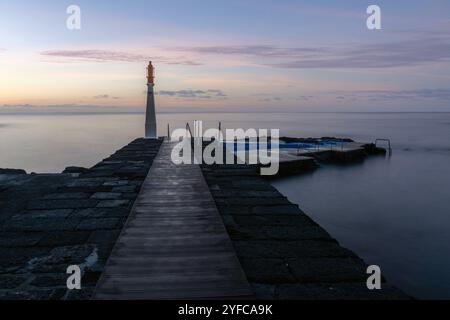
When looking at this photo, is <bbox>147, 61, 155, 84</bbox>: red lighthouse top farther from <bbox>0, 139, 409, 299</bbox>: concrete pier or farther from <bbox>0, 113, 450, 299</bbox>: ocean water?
<bbox>0, 139, 409, 299</bbox>: concrete pier

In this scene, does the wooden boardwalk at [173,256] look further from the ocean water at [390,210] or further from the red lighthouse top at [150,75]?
the red lighthouse top at [150,75]

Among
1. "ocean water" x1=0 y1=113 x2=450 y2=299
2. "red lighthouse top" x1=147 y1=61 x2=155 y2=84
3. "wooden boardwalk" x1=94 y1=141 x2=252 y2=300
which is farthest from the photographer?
"red lighthouse top" x1=147 y1=61 x2=155 y2=84

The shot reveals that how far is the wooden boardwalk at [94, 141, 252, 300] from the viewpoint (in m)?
3.24

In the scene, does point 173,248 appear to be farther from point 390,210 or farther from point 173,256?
point 390,210

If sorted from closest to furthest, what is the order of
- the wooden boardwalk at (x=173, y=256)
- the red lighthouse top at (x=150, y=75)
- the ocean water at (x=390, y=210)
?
the wooden boardwalk at (x=173, y=256), the ocean water at (x=390, y=210), the red lighthouse top at (x=150, y=75)

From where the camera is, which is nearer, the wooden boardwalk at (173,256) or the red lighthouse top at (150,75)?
the wooden boardwalk at (173,256)

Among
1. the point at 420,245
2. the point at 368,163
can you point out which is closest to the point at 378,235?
the point at 420,245

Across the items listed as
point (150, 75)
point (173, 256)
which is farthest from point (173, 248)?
point (150, 75)

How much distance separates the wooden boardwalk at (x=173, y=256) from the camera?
3.24m

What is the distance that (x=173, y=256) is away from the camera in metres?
3.99

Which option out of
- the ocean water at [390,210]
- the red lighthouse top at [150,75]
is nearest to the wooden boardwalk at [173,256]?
the ocean water at [390,210]

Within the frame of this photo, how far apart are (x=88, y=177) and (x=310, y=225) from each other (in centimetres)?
528

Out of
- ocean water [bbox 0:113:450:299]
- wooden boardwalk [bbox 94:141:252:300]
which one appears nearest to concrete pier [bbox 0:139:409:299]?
wooden boardwalk [bbox 94:141:252:300]
